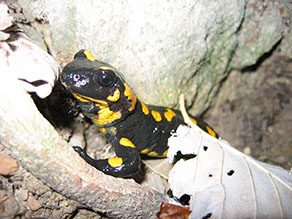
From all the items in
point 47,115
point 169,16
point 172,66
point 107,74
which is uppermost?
point 169,16

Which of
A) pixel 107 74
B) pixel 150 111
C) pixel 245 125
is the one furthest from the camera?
pixel 245 125

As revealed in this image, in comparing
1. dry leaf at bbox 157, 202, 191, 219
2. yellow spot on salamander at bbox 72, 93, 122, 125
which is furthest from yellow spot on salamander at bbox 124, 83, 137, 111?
dry leaf at bbox 157, 202, 191, 219

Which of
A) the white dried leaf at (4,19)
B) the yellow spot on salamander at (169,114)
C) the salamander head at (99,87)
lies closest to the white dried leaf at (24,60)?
the white dried leaf at (4,19)

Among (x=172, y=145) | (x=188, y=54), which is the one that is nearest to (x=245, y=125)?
(x=188, y=54)

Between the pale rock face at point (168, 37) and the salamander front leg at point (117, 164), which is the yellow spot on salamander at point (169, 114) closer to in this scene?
the pale rock face at point (168, 37)

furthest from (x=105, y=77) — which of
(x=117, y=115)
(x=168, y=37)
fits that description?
(x=168, y=37)

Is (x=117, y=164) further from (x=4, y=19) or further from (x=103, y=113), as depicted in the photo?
(x=4, y=19)

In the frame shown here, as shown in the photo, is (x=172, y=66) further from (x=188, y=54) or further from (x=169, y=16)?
(x=169, y=16)
